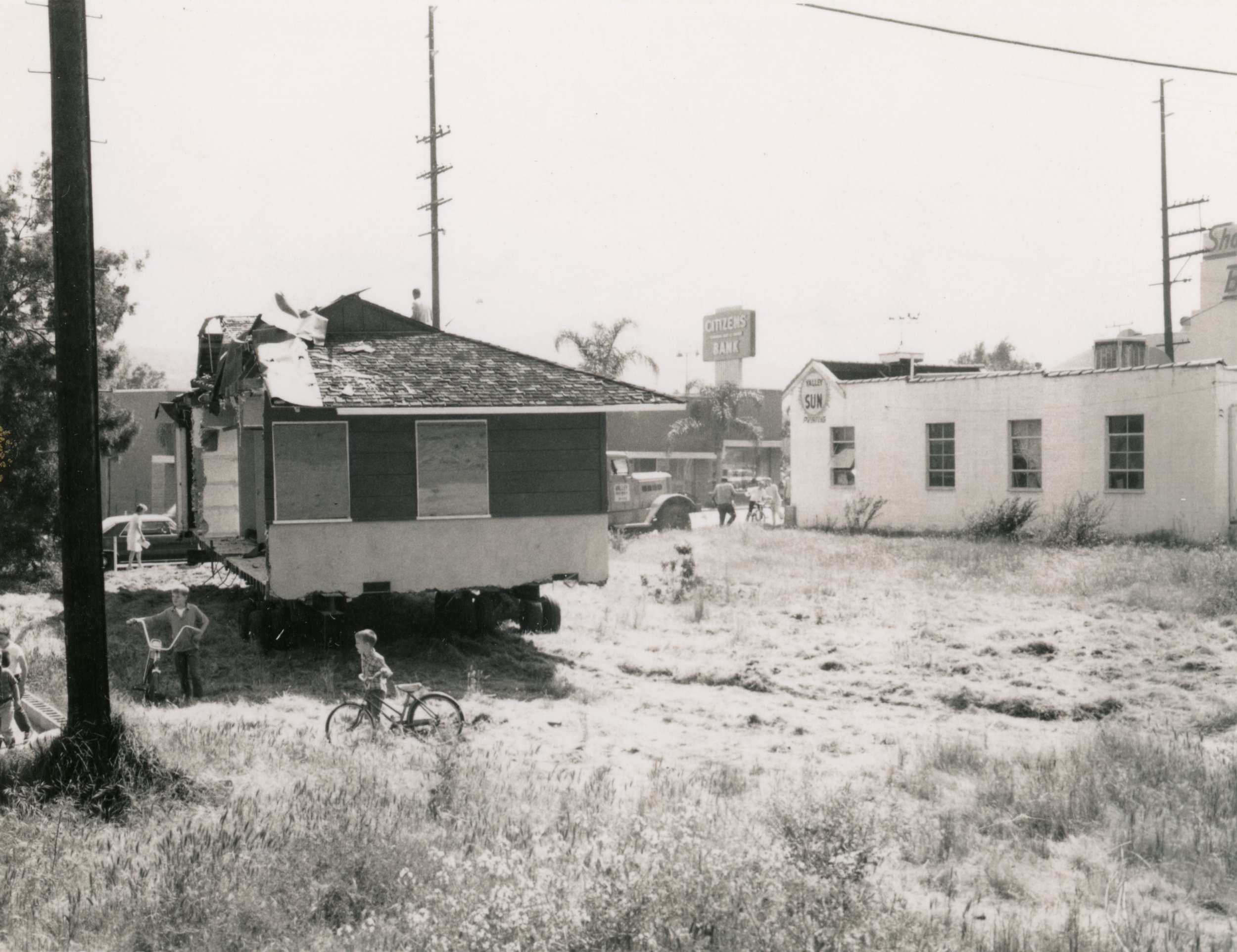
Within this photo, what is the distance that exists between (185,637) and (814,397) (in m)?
20.4

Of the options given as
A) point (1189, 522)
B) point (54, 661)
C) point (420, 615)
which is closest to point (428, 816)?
point (54, 661)

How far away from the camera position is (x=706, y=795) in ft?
26.7

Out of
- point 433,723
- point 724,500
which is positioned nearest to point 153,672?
point 433,723

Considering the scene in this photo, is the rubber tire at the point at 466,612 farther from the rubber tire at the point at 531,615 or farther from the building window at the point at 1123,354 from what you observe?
the building window at the point at 1123,354

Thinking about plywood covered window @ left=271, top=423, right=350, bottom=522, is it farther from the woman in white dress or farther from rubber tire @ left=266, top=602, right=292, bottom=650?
the woman in white dress

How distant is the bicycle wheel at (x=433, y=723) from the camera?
964 cm

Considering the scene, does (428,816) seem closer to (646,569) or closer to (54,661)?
(54,661)

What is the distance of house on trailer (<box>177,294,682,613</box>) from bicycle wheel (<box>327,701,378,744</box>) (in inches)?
159

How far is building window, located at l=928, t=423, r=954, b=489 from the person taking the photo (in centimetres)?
2589

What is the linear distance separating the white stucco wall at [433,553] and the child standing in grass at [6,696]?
175 inches

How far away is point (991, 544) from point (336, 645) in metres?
13.6

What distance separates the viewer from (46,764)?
24.1ft

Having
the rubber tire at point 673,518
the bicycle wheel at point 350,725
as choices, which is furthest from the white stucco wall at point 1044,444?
the bicycle wheel at point 350,725

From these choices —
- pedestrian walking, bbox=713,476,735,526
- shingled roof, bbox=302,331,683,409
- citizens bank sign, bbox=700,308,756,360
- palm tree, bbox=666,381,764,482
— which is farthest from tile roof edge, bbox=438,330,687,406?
citizens bank sign, bbox=700,308,756,360
